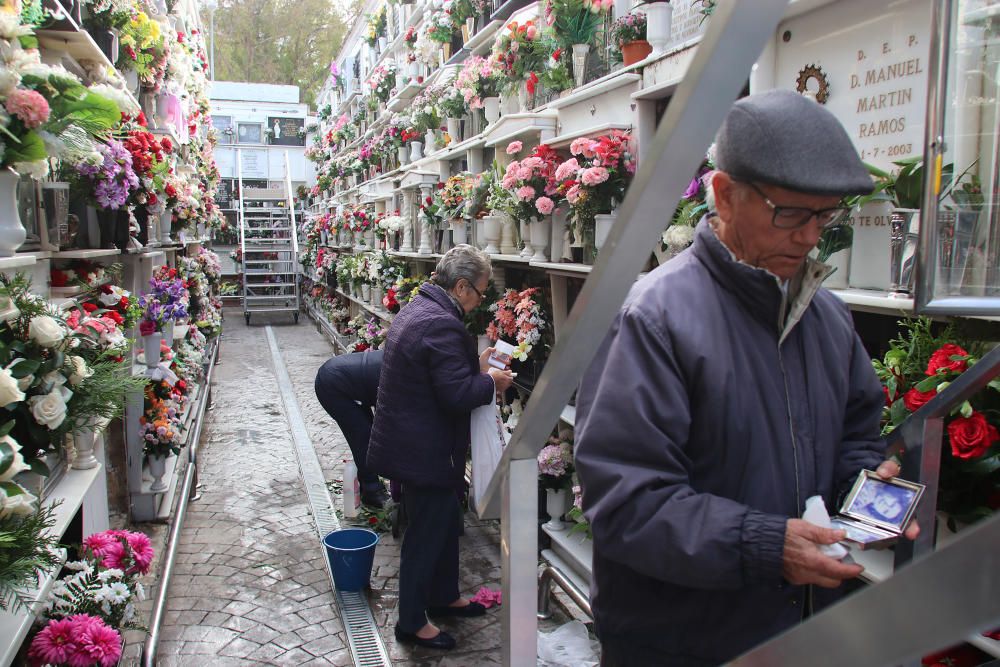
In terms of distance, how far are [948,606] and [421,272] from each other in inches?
297

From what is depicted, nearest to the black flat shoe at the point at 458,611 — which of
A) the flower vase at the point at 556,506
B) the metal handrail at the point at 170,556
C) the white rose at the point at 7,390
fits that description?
the flower vase at the point at 556,506

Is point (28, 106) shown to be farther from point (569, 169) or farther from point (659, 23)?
point (659, 23)

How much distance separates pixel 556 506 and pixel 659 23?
255 centimetres

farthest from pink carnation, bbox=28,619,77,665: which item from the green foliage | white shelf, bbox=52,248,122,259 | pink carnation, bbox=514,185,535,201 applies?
pink carnation, bbox=514,185,535,201

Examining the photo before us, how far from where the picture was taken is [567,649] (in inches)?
88.7

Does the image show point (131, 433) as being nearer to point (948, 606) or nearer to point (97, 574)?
point (97, 574)

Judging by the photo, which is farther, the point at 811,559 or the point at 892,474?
the point at 892,474

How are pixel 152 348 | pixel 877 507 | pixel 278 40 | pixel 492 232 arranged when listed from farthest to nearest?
pixel 278 40 → pixel 492 232 → pixel 152 348 → pixel 877 507

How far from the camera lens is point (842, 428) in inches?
59.7

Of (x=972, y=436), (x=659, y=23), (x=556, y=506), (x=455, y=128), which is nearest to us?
(x=972, y=436)

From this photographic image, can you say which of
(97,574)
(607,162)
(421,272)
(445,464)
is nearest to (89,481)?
(97,574)

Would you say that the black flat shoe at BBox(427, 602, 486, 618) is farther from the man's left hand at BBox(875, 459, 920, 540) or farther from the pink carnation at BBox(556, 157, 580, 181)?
the man's left hand at BBox(875, 459, 920, 540)

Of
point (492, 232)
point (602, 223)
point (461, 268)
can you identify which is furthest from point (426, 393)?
point (492, 232)

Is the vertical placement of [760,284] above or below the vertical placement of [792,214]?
below
